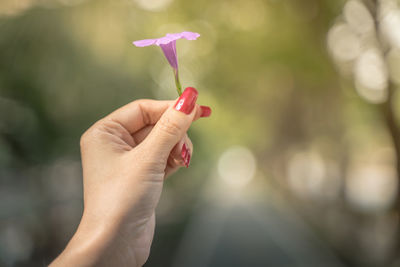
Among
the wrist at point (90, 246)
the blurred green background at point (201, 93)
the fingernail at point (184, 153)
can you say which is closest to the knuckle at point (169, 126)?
the fingernail at point (184, 153)

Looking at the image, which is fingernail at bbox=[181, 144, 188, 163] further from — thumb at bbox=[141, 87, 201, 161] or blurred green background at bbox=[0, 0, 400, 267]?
blurred green background at bbox=[0, 0, 400, 267]

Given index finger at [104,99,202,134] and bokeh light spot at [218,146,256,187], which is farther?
bokeh light spot at [218,146,256,187]

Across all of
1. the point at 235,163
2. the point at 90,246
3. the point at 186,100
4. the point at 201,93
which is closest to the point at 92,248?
the point at 90,246

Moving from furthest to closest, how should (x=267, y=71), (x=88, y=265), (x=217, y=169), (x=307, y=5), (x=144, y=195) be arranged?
1. (x=217, y=169)
2. (x=267, y=71)
3. (x=307, y=5)
4. (x=144, y=195)
5. (x=88, y=265)

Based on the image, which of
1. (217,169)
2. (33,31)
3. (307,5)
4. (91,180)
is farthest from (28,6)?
(217,169)

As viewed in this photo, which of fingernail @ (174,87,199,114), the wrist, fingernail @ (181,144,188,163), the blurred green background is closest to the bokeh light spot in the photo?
the blurred green background

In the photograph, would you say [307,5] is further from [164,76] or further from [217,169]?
[217,169]

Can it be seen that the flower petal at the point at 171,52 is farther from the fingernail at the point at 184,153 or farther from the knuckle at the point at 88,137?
the knuckle at the point at 88,137
